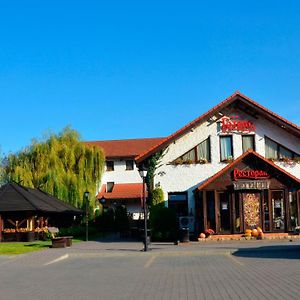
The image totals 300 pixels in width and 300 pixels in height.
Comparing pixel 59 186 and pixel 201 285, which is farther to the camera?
pixel 59 186

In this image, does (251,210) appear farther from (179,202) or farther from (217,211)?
(179,202)

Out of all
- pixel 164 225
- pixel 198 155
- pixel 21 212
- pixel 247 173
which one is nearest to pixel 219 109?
pixel 198 155

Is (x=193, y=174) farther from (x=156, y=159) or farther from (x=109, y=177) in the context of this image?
(x=109, y=177)

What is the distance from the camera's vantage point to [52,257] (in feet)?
66.0

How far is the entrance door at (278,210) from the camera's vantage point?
28109mm

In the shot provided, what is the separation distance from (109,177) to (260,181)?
102 feet

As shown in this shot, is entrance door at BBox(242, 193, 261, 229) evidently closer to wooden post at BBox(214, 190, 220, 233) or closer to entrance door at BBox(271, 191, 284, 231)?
entrance door at BBox(271, 191, 284, 231)

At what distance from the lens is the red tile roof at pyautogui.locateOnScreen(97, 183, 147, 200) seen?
5281 cm

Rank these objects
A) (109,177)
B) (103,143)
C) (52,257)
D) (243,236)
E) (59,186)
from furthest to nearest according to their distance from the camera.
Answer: (103,143), (109,177), (59,186), (243,236), (52,257)

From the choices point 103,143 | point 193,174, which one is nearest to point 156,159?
point 193,174

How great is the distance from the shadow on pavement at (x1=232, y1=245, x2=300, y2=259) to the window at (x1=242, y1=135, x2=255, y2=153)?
9956mm

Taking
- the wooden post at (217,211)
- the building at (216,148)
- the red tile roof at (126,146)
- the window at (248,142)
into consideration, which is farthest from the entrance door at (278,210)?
the red tile roof at (126,146)

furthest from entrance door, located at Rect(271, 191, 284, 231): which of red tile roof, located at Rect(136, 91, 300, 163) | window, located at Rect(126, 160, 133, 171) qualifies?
window, located at Rect(126, 160, 133, 171)

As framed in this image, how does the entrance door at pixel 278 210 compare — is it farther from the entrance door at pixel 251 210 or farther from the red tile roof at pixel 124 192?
the red tile roof at pixel 124 192
